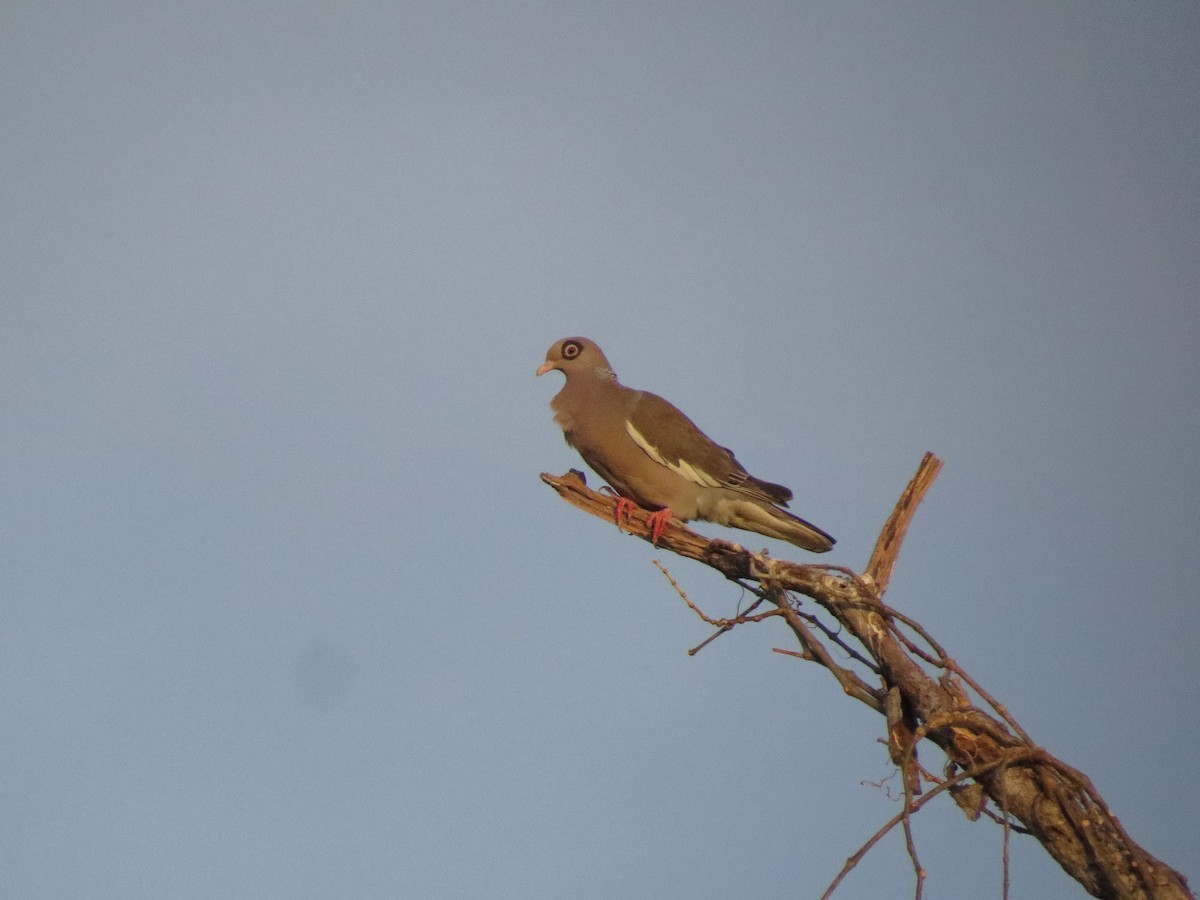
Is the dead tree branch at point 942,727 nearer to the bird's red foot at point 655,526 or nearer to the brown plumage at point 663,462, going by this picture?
the bird's red foot at point 655,526

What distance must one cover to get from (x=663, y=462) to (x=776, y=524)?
2.89 ft

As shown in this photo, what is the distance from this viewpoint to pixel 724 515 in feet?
28.2

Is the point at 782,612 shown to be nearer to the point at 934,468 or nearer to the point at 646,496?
the point at 934,468

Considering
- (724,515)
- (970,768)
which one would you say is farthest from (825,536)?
(970,768)

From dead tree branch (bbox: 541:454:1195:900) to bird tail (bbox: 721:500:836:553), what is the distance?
192cm

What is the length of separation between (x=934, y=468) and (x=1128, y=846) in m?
2.02

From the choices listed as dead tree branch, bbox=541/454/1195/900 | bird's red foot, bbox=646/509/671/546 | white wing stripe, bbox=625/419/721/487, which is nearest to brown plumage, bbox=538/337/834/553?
white wing stripe, bbox=625/419/721/487

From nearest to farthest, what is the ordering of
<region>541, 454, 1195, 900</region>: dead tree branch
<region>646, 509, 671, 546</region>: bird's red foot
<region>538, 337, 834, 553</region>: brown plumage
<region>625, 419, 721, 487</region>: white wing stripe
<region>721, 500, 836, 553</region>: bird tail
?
<region>541, 454, 1195, 900</region>: dead tree branch, <region>646, 509, 671, 546</region>: bird's red foot, <region>721, 500, 836, 553</region>: bird tail, <region>538, 337, 834, 553</region>: brown plumage, <region>625, 419, 721, 487</region>: white wing stripe

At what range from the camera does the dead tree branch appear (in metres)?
4.36

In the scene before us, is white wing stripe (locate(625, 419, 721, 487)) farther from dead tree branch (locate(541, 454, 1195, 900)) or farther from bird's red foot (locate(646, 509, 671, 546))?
dead tree branch (locate(541, 454, 1195, 900))

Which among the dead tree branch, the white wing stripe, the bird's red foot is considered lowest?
the dead tree branch

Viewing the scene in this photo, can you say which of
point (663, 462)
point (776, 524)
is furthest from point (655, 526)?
point (663, 462)

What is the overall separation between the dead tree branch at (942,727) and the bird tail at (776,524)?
6.31 ft

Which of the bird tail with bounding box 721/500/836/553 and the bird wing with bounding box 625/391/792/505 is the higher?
the bird wing with bounding box 625/391/792/505
